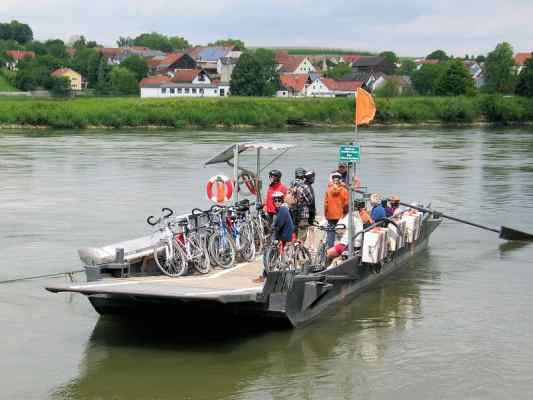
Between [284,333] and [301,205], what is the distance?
2.48 meters

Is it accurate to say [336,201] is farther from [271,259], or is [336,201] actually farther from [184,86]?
[184,86]

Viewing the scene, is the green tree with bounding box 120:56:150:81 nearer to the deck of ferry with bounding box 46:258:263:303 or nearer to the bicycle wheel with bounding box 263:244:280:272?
the deck of ferry with bounding box 46:258:263:303

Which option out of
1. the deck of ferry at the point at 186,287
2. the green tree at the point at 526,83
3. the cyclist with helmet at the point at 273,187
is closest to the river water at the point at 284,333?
the deck of ferry at the point at 186,287

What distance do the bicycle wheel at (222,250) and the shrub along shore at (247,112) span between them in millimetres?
55416

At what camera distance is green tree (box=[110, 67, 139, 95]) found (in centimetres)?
12062

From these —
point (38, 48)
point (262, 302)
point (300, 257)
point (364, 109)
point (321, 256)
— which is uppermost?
point (38, 48)

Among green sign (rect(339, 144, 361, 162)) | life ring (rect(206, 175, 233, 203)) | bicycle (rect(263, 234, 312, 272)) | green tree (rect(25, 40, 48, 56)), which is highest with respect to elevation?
green tree (rect(25, 40, 48, 56))

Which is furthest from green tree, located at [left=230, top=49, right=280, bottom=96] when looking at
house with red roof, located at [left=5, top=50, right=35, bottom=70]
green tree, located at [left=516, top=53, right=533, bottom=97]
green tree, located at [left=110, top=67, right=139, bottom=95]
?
house with red roof, located at [left=5, top=50, right=35, bottom=70]

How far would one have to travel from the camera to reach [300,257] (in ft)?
46.8

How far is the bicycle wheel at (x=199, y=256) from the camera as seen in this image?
14.4 m

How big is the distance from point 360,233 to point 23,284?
606 cm

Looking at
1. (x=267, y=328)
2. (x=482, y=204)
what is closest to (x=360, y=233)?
(x=267, y=328)

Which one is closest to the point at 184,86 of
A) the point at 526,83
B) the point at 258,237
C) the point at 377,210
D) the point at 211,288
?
the point at 526,83

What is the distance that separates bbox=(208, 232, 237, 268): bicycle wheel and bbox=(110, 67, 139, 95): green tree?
349 feet
